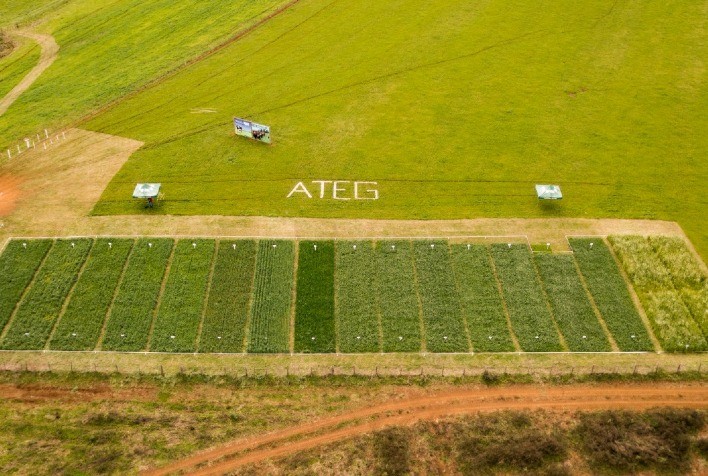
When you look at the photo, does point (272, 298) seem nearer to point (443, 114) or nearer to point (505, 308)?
point (505, 308)

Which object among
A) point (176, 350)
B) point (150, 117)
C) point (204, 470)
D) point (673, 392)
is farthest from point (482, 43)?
point (204, 470)

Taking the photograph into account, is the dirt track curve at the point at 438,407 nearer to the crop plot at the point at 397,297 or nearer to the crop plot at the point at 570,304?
the crop plot at the point at 570,304

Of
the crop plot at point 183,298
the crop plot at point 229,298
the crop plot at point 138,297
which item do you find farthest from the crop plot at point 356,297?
the crop plot at point 138,297

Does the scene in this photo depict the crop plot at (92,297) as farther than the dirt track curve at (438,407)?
Yes

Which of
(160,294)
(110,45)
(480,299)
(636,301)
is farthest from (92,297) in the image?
(110,45)

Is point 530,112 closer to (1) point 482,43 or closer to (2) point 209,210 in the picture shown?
(1) point 482,43

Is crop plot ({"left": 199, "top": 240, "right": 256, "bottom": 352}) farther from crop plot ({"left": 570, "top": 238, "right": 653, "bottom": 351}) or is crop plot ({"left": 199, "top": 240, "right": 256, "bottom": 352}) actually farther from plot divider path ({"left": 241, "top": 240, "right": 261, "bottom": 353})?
crop plot ({"left": 570, "top": 238, "right": 653, "bottom": 351})

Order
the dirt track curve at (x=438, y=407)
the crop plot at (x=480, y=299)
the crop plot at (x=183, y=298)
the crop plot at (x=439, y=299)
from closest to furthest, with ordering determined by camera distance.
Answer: the dirt track curve at (x=438, y=407)
the crop plot at (x=183, y=298)
the crop plot at (x=439, y=299)
the crop plot at (x=480, y=299)
